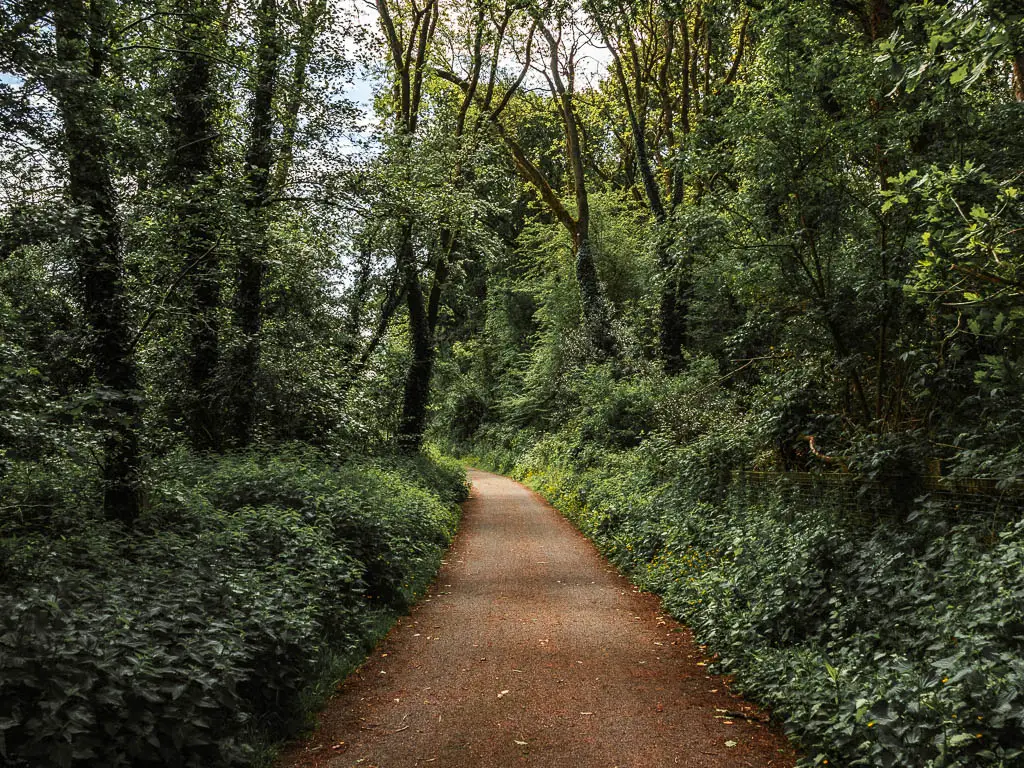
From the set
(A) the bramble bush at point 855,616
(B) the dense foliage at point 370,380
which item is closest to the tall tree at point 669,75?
(B) the dense foliage at point 370,380

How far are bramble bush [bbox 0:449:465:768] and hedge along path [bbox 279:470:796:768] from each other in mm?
466

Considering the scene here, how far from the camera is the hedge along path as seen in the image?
15.0 ft

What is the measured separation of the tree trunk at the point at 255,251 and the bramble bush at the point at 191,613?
2679 millimetres

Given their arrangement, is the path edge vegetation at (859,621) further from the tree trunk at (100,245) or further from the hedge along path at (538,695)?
the tree trunk at (100,245)

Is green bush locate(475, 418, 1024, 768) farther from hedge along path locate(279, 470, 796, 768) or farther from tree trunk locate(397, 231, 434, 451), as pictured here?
tree trunk locate(397, 231, 434, 451)

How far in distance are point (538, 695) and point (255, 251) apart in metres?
7.63

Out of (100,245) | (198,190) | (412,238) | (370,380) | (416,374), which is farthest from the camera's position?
(416,374)

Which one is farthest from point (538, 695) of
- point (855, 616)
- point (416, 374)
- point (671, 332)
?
point (671, 332)

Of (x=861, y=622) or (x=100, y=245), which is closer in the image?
(x=861, y=622)

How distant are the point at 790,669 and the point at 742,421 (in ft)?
20.7

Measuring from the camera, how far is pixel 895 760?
3.61m

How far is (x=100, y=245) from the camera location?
700cm

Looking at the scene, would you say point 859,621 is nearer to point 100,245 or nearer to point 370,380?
point 100,245

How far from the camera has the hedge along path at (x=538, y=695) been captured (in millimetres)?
4574
